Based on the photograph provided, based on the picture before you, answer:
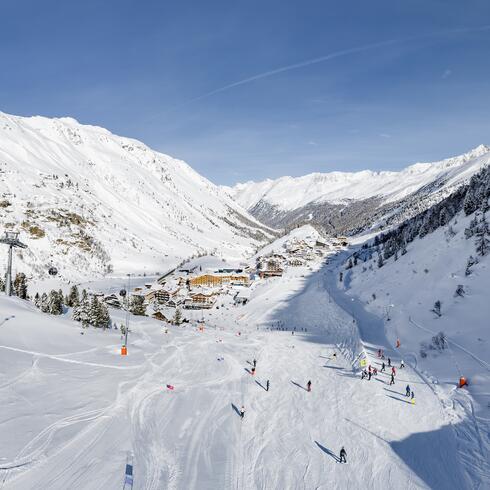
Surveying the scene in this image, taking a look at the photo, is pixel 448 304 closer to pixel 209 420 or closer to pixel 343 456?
pixel 343 456

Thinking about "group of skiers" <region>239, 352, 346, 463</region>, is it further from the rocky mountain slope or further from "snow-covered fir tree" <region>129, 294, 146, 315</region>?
"snow-covered fir tree" <region>129, 294, 146, 315</region>

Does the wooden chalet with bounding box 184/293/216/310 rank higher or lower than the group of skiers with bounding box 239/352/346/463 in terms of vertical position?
higher

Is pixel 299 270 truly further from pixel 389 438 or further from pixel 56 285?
pixel 389 438

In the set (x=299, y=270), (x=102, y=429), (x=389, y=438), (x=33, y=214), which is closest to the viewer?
(x=102, y=429)

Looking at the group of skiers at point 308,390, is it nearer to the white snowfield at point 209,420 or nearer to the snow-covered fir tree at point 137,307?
the white snowfield at point 209,420

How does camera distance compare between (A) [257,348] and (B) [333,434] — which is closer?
(B) [333,434]

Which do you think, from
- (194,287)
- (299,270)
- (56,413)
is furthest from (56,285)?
(56,413)

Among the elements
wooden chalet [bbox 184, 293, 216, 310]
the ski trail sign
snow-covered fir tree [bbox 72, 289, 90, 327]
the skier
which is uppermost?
snow-covered fir tree [bbox 72, 289, 90, 327]

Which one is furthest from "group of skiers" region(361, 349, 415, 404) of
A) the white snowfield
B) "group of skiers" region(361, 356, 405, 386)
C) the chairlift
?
A: the chairlift
